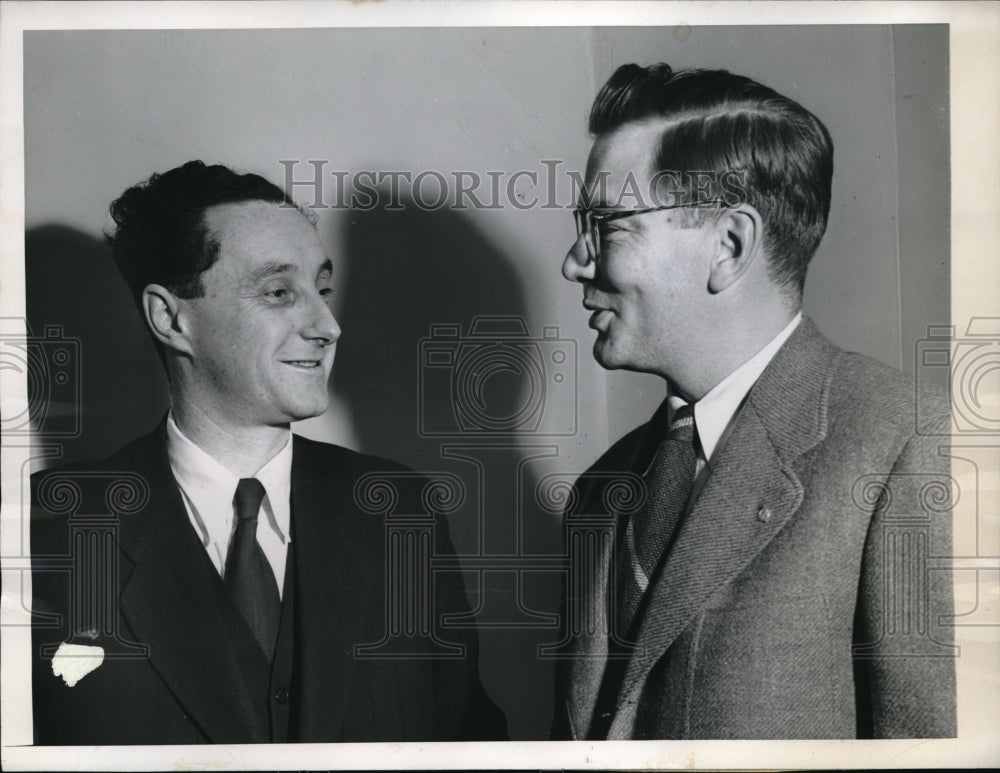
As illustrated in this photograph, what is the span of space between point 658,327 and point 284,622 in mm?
1134

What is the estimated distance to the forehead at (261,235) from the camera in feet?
8.48

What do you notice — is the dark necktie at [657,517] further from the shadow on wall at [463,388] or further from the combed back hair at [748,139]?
the combed back hair at [748,139]

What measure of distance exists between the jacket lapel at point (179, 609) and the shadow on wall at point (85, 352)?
0.33 feet

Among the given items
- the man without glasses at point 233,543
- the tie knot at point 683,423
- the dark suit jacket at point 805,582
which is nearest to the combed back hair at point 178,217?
the man without glasses at point 233,543

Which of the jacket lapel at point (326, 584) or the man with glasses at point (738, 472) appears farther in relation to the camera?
the jacket lapel at point (326, 584)

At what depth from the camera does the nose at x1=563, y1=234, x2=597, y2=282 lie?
8.52ft

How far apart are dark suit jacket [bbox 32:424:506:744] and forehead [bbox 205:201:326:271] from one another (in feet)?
1.45

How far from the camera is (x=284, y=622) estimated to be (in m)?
2.62

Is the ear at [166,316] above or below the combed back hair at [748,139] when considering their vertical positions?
below

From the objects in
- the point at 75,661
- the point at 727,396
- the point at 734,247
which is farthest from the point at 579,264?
the point at 75,661

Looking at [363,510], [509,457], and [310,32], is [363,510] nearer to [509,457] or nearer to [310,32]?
[509,457]

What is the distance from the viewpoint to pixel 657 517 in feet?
8.43

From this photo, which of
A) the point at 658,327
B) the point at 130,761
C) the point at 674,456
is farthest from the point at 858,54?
the point at 130,761

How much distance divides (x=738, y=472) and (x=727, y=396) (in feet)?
0.61
